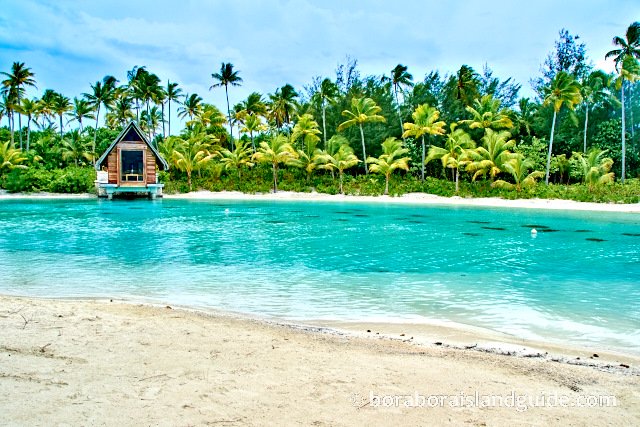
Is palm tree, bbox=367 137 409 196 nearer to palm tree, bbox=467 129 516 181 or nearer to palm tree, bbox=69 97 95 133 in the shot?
palm tree, bbox=467 129 516 181

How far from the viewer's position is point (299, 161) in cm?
4191

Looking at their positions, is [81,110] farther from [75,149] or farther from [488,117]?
[488,117]

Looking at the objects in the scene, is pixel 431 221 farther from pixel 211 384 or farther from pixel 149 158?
pixel 149 158

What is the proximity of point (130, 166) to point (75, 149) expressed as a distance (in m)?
9.58

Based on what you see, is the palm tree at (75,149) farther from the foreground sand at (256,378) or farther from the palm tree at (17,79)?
the foreground sand at (256,378)

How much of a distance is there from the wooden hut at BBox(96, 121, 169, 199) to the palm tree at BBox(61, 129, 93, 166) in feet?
25.2

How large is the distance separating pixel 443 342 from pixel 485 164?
3287 centimetres

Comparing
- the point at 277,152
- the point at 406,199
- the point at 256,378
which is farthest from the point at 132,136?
the point at 256,378

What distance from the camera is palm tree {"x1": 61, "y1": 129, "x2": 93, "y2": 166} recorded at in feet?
150

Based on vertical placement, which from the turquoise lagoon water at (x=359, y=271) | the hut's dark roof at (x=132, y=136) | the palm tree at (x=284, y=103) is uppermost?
the palm tree at (x=284, y=103)

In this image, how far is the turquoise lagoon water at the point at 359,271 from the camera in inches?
285

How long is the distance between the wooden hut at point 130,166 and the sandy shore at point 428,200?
3311mm

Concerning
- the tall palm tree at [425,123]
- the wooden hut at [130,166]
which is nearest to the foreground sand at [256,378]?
the wooden hut at [130,166]

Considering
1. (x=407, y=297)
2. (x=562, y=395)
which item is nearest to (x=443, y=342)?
(x=562, y=395)
